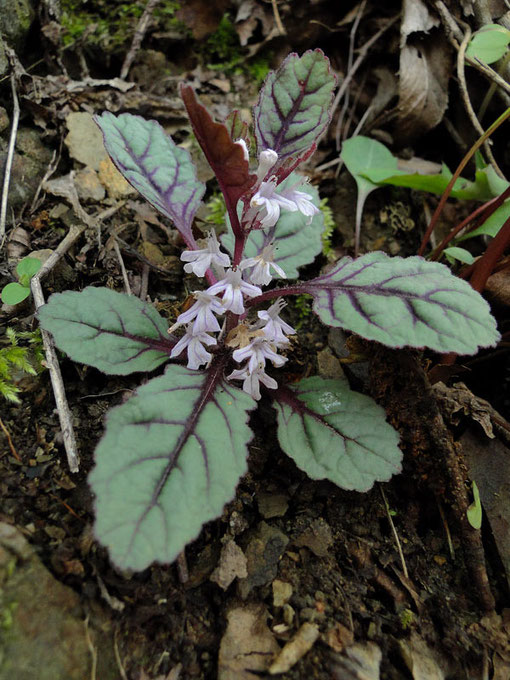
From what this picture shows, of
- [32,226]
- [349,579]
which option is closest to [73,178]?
[32,226]

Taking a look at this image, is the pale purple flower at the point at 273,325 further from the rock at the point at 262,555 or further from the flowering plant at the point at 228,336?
the rock at the point at 262,555

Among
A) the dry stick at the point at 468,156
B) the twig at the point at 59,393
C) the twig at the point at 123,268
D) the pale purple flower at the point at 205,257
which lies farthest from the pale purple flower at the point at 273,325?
the dry stick at the point at 468,156

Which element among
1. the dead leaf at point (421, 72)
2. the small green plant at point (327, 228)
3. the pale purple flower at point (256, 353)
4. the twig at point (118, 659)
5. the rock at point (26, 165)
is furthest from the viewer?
the dead leaf at point (421, 72)

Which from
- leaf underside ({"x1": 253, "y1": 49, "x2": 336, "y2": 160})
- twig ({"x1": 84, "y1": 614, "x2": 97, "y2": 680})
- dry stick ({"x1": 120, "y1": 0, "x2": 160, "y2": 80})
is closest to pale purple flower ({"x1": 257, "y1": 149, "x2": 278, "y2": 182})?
leaf underside ({"x1": 253, "y1": 49, "x2": 336, "y2": 160})

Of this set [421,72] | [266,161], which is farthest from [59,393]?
[421,72]

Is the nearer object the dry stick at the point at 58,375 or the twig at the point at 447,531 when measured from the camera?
the dry stick at the point at 58,375

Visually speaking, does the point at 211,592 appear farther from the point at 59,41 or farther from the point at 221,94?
the point at 59,41
